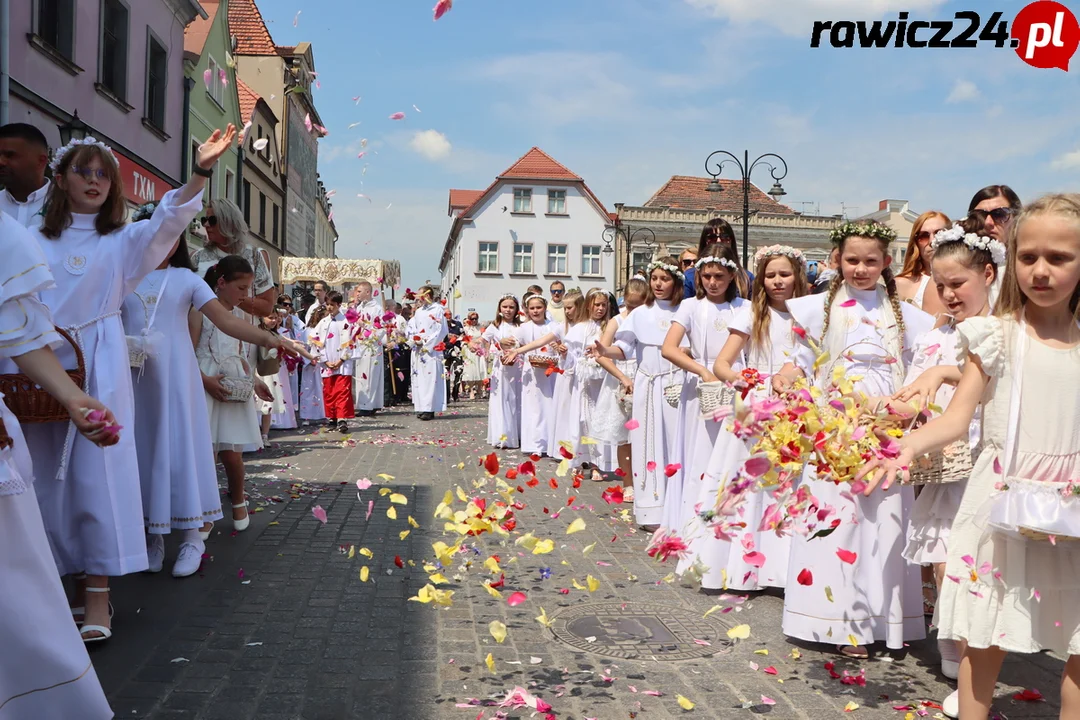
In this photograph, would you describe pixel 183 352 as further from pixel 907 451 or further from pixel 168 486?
pixel 907 451

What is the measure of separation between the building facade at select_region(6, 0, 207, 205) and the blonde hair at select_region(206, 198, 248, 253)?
19.6 feet

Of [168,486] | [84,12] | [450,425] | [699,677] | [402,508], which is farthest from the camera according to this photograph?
[450,425]

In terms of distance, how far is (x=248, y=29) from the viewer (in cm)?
3922

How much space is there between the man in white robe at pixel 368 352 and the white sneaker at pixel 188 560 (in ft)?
38.7

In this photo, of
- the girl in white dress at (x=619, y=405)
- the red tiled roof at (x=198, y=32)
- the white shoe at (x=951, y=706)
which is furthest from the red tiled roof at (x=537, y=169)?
the white shoe at (x=951, y=706)

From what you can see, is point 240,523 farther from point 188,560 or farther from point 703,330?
point 703,330

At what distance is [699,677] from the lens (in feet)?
13.6

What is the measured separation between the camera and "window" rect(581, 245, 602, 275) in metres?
57.5

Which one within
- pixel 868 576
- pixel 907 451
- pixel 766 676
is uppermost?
pixel 907 451

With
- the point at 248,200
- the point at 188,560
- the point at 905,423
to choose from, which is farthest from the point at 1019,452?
the point at 248,200

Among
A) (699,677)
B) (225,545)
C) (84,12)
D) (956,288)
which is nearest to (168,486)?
(225,545)

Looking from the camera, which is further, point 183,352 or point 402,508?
point 402,508

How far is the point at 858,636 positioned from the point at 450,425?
13800 millimetres

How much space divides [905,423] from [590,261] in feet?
177
